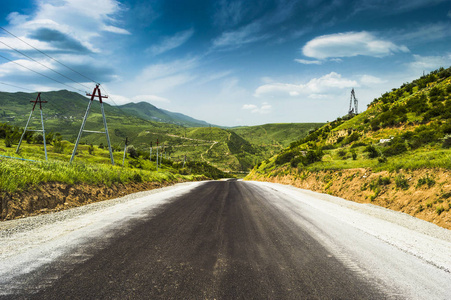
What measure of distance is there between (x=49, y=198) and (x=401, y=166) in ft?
60.9

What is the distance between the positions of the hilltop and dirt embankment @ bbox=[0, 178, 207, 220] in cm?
1505

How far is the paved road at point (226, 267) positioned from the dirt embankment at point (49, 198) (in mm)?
3988

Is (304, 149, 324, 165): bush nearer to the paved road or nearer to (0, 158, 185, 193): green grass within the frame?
the paved road

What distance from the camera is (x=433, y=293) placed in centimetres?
304

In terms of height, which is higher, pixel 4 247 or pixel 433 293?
pixel 433 293

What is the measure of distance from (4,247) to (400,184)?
16.0 meters

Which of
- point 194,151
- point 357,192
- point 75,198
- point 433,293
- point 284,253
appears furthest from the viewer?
point 194,151

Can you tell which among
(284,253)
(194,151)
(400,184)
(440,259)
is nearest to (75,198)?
(284,253)

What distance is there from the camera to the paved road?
274cm

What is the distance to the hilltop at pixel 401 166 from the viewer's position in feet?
31.0

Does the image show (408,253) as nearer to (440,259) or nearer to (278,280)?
(440,259)

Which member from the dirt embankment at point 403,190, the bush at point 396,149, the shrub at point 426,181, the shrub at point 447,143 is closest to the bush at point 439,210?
the dirt embankment at point 403,190

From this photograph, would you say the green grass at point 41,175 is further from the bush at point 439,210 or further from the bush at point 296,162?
the bush at point 296,162

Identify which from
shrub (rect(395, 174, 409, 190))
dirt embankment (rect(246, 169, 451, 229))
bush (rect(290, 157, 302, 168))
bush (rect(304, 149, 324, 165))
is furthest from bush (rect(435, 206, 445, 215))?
bush (rect(290, 157, 302, 168))
